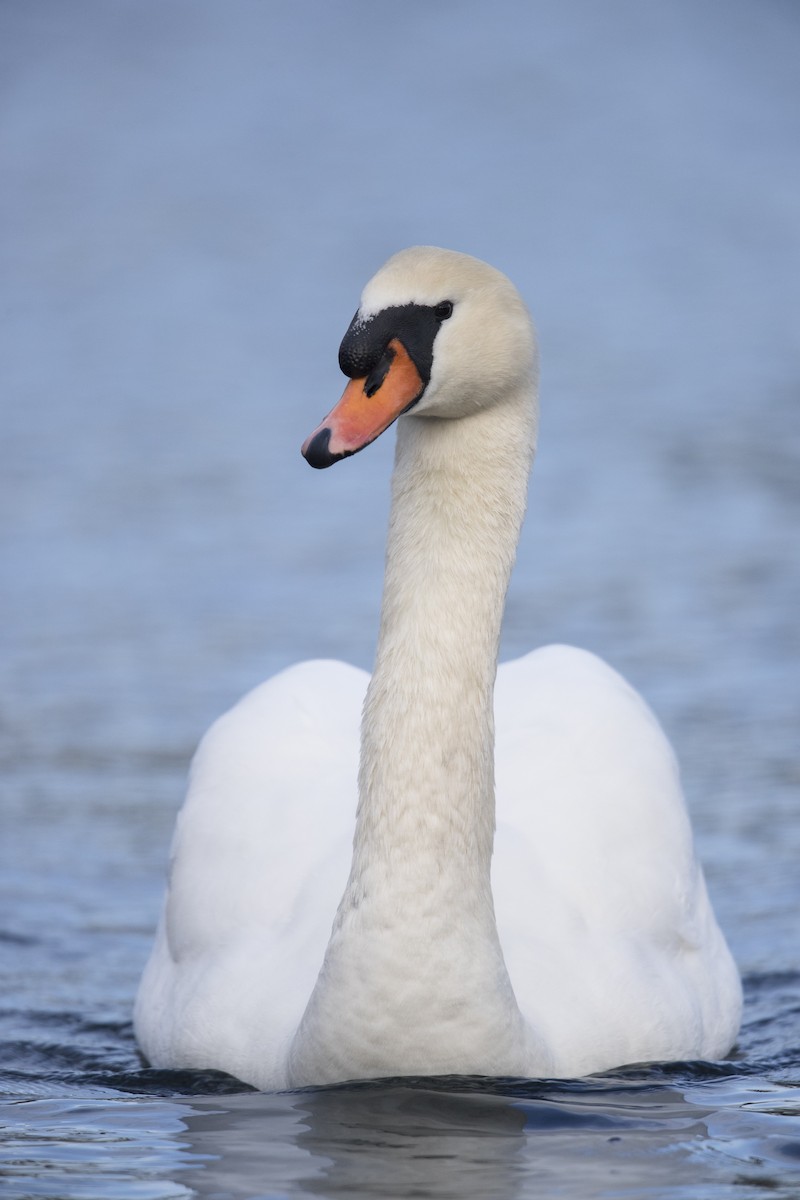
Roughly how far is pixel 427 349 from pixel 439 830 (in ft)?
3.48

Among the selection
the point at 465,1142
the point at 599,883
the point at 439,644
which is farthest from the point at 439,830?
the point at 599,883

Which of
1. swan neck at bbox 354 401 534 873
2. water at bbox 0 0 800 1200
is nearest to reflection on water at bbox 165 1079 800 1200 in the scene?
water at bbox 0 0 800 1200

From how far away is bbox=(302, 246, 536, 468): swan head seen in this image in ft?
14.3

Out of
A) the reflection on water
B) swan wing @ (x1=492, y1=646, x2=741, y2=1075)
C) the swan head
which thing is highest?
the swan head

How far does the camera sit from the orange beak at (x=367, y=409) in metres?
4.25

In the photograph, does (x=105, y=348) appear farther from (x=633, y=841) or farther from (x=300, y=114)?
→ (x=633, y=841)

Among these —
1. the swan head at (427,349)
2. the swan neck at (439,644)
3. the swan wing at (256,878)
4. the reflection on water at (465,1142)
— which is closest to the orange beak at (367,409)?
the swan head at (427,349)

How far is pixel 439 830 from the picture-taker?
4785mm

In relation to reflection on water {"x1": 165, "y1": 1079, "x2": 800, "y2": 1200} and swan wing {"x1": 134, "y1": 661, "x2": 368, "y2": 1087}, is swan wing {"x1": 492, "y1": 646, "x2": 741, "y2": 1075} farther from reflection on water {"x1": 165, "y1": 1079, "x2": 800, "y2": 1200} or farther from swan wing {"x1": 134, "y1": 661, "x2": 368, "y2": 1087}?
swan wing {"x1": 134, "y1": 661, "x2": 368, "y2": 1087}

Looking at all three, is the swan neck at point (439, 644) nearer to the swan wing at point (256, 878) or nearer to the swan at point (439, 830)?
the swan at point (439, 830)

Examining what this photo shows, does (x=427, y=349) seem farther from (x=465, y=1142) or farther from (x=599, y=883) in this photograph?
(x=599, y=883)

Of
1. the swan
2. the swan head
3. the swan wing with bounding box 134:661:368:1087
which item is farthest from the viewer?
the swan wing with bounding box 134:661:368:1087

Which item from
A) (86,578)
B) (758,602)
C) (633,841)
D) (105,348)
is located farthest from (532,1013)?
(105,348)

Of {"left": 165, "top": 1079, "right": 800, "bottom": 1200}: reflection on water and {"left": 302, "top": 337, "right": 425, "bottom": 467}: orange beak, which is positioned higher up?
{"left": 302, "top": 337, "right": 425, "bottom": 467}: orange beak
